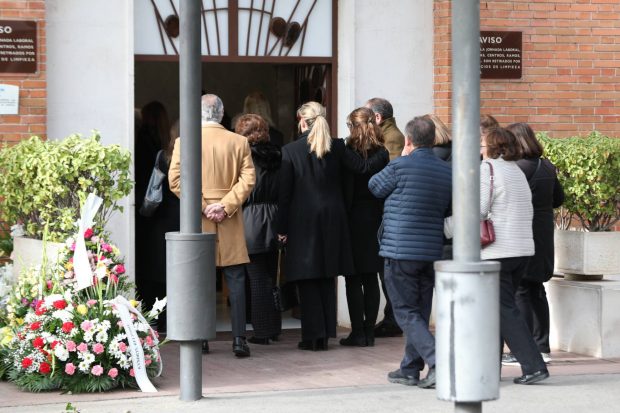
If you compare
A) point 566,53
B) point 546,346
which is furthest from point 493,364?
point 566,53

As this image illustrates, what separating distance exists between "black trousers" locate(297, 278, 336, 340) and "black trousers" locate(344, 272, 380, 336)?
20cm

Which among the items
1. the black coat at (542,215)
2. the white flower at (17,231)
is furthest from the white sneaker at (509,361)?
the white flower at (17,231)

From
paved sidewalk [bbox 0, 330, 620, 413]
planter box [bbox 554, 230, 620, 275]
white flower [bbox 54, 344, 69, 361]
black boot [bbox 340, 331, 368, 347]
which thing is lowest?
paved sidewalk [bbox 0, 330, 620, 413]

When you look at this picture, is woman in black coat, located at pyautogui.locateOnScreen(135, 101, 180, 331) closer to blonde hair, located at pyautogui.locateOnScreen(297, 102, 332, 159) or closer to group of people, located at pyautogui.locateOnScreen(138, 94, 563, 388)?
group of people, located at pyautogui.locateOnScreen(138, 94, 563, 388)

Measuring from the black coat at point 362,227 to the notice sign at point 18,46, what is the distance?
113 inches

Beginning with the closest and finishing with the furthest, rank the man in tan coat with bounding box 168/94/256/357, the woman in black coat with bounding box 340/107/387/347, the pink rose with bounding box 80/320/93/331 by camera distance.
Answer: the pink rose with bounding box 80/320/93/331, the man in tan coat with bounding box 168/94/256/357, the woman in black coat with bounding box 340/107/387/347

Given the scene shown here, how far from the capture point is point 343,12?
1188 cm

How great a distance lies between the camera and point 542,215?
31.7 feet

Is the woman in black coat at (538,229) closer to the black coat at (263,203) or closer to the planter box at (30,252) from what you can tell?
the black coat at (263,203)

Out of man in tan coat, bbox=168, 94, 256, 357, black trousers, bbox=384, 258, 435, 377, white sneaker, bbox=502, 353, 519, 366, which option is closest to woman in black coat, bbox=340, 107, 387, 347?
man in tan coat, bbox=168, 94, 256, 357

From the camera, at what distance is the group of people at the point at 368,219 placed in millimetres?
8578

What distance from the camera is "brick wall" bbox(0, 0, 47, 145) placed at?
10.6 m

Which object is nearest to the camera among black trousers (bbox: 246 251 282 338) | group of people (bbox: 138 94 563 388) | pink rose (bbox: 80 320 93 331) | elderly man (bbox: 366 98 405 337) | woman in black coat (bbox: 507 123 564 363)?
pink rose (bbox: 80 320 93 331)

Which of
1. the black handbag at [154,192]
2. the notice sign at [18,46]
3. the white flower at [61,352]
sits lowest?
the white flower at [61,352]
